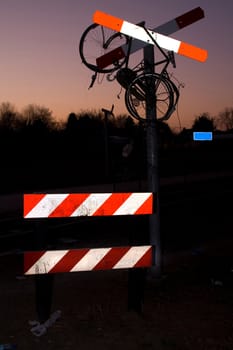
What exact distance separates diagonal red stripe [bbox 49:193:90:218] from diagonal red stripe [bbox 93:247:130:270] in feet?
1.90

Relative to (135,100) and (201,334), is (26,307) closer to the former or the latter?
(201,334)

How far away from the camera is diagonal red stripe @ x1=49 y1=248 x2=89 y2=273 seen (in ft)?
18.1

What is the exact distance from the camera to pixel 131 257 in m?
5.72

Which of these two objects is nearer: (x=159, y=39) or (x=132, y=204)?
(x=132, y=204)

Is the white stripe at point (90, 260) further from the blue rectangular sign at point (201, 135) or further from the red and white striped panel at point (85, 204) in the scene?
the blue rectangular sign at point (201, 135)

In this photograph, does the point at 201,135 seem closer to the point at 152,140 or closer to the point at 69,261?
the point at 152,140

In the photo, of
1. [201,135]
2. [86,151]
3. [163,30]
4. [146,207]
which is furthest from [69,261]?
[86,151]

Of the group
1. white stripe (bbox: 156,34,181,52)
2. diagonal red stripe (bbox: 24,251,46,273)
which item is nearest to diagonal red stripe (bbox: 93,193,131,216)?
diagonal red stripe (bbox: 24,251,46,273)

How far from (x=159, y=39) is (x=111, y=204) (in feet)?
7.49

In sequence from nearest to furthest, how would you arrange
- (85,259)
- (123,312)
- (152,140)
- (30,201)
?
(30,201)
(85,259)
(123,312)
(152,140)

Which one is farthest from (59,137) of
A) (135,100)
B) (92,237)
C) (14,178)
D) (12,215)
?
(135,100)

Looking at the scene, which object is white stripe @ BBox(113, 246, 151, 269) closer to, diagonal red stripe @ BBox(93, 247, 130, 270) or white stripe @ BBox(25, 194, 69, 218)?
diagonal red stripe @ BBox(93, 247, 130, 270)

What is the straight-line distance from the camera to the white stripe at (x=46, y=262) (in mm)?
5461

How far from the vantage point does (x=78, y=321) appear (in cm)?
560
